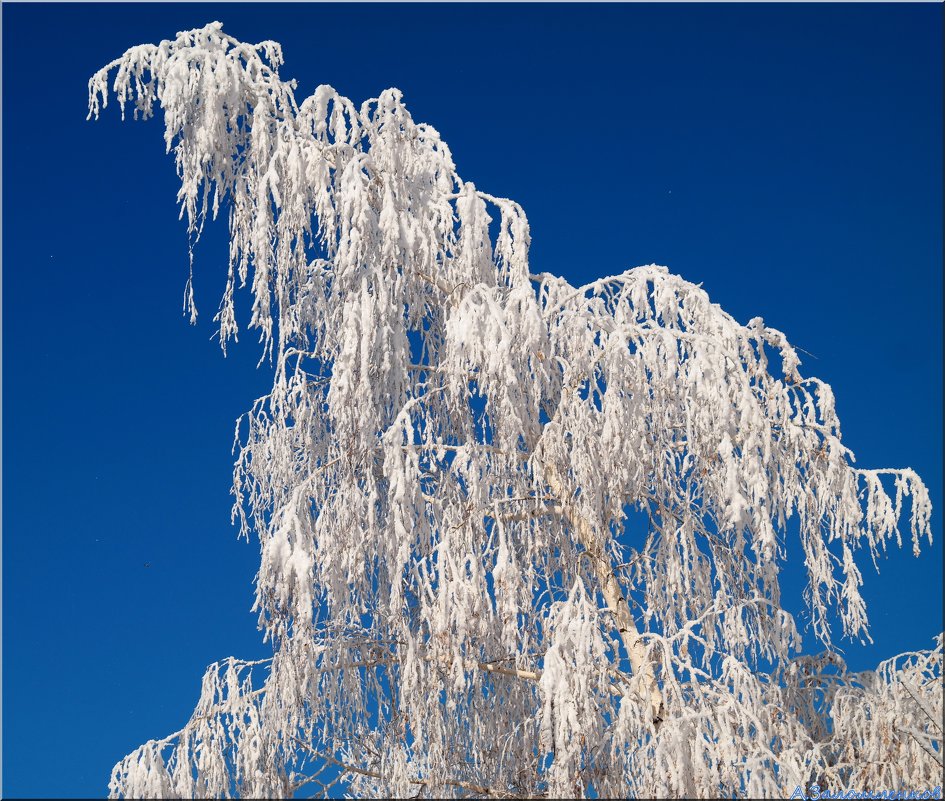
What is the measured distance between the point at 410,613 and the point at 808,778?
5.66 feet

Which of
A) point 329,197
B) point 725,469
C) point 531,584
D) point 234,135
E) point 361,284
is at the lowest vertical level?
point 531,584

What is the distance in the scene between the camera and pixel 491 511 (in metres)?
5.09

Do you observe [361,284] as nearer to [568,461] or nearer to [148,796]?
[568,461]

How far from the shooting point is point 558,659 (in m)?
4.51

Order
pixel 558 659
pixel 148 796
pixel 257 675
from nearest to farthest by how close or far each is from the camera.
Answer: pixel 558 659, pixel 148 796, pixel 257 675

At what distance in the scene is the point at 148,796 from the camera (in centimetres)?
480

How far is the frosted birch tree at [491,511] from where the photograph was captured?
4742 millimetres

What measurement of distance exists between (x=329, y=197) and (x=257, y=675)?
2.15m

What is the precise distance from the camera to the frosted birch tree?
474cm

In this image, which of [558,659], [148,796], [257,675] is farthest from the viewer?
[257,675]

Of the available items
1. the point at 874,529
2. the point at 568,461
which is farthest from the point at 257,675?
the point at 874,529

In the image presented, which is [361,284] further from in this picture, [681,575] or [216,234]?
[681,575]

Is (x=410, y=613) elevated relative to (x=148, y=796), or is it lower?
elevated

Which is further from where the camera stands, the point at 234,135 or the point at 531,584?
the point at 234,135
